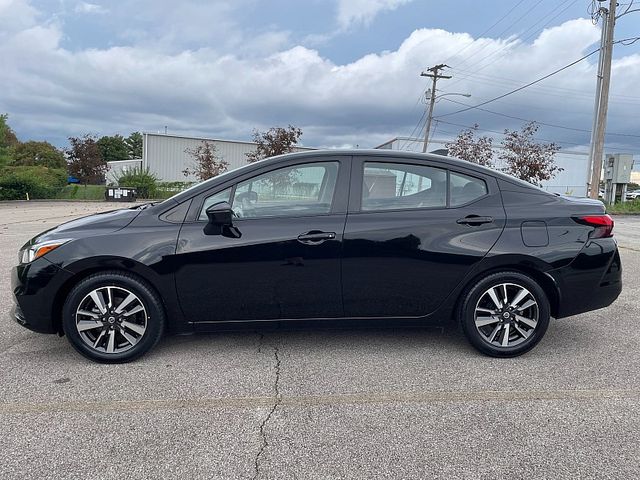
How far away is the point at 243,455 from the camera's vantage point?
7.88ft

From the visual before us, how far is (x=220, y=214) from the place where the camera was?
331 cm

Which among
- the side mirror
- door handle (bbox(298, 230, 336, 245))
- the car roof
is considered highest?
the car roof

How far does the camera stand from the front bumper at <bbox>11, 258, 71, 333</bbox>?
10.9 ft

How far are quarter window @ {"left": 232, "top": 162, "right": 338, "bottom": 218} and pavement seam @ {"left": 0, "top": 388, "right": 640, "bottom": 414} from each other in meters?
Answer: 1.30

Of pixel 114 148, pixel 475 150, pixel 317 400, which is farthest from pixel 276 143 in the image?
pixel 114 148

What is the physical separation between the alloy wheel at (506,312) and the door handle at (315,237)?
127cm

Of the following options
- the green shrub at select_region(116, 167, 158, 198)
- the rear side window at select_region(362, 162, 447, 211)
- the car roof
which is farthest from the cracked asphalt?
the green shrub at select_region(116, 167, 158, 198)

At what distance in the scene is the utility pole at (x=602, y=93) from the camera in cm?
1950

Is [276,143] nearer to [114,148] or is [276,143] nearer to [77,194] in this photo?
[77,194]

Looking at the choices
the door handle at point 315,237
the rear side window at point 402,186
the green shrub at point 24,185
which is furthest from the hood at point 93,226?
the green shrub at point 24,185

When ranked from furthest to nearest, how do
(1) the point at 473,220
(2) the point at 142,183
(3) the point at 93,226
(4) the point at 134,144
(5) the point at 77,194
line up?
(4) the point at 134,144 < (2) the point at 142,183 < (5) the point at 77,194 < (1) the point at 473,220 < (3) the point at 93,226

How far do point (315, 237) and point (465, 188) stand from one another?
1.27 m

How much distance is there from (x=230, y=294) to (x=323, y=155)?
129 centimetres

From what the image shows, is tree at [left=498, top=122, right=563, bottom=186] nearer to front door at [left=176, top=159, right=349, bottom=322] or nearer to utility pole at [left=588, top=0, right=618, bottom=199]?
utility pole at [left=588, top=0, right=618, bottom=199]
